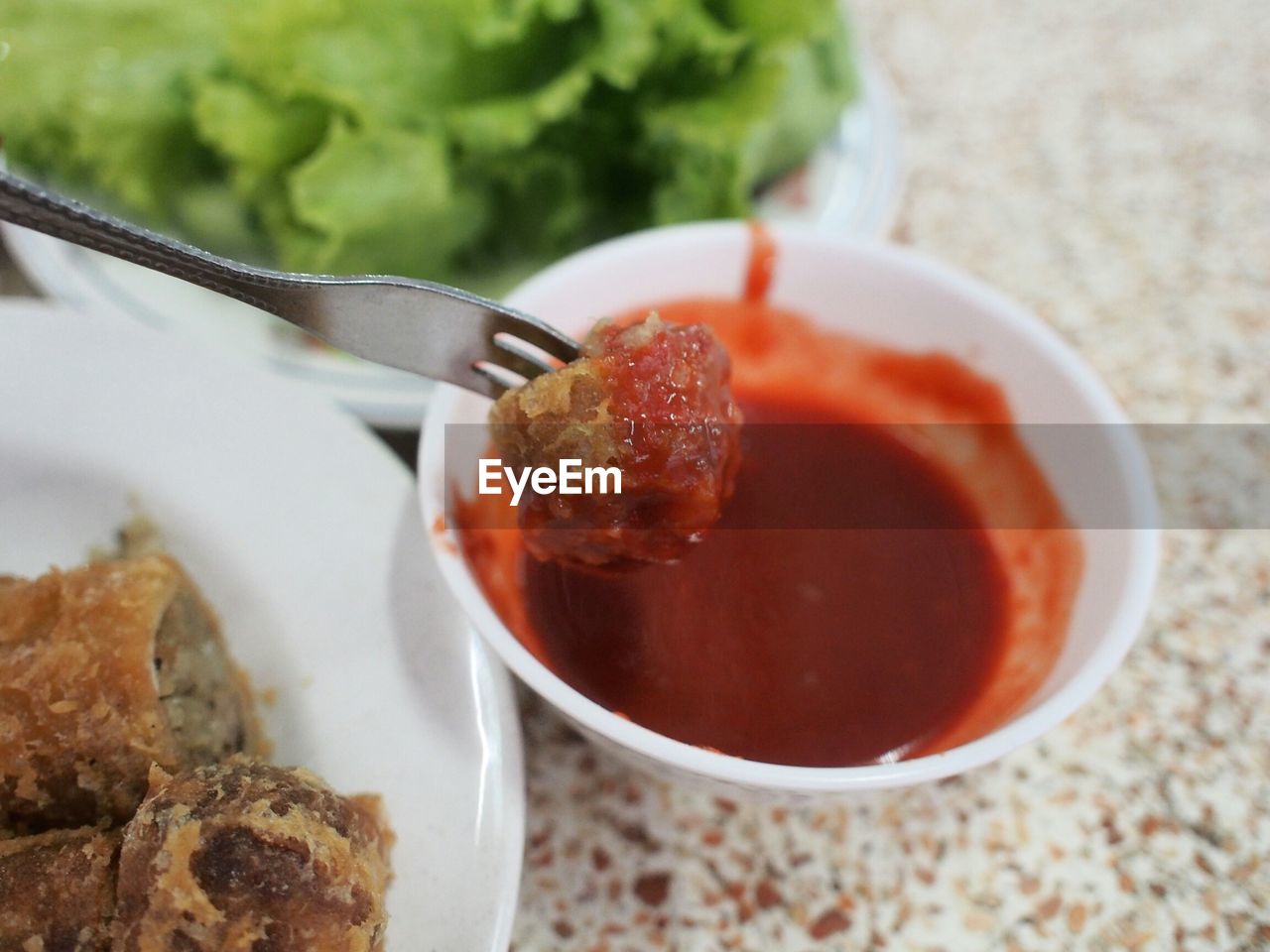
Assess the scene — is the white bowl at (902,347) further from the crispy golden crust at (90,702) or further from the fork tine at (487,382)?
the crispy golden crust at (90,702)

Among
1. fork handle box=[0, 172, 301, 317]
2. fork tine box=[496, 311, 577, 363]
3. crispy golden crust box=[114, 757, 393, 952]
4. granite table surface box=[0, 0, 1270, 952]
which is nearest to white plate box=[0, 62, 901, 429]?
granite table surface box=[0, 0, 1270, 952]

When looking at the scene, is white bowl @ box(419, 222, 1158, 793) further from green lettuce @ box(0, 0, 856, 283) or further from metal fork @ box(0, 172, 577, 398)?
green lettuce @ box(0, 0, 856, 283)

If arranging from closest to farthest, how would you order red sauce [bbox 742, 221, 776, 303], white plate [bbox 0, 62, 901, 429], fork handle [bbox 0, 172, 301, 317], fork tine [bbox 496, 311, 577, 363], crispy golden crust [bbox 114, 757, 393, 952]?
fork handle [bbox 0, 172, 301, 317], crispy golden crust [bbox 114, 757, 393, 952], fork tine [bbox 496, 311, 577, 363], red sauce [bbox 742, 221, 776, 303], white plate [bbox 0, 62, 901, 429]

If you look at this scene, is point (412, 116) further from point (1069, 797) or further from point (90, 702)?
point (1069, 797)

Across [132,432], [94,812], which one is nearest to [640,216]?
[132,432]

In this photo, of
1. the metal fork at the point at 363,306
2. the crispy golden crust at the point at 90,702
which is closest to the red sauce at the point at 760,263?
the metal fork at the point at 363,306

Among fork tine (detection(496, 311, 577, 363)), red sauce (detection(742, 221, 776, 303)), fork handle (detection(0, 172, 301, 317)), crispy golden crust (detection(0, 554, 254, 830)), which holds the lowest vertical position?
crispy golden crust (detection(0, 554, 254, 830))

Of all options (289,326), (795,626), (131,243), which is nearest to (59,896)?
(131,243)
